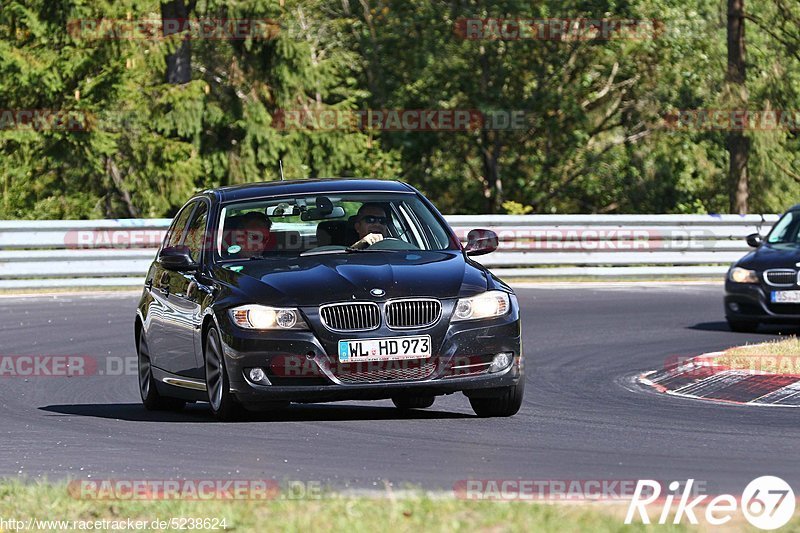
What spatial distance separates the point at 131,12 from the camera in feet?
107

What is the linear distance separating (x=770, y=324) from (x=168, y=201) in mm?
16589

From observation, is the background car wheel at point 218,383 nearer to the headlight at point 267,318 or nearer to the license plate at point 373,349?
the headlight at point 267,318

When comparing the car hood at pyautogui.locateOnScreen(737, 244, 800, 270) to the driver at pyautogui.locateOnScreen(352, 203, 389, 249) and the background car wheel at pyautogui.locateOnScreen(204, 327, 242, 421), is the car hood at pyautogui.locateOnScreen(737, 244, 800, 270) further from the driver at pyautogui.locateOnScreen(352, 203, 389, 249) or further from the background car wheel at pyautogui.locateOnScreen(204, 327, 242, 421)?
the background car wheel at pyautogui.locateOnScreen(204, 327, 242, 421)

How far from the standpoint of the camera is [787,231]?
19.6 metres

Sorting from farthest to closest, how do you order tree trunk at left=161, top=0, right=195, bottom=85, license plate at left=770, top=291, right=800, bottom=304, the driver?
tree trunk at left=161, top=0, right=195, bottom=85, license plate at left=770, top=291, right=800, bottom=304, the driver

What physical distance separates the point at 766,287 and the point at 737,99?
57.6ft

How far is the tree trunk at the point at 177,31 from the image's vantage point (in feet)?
111

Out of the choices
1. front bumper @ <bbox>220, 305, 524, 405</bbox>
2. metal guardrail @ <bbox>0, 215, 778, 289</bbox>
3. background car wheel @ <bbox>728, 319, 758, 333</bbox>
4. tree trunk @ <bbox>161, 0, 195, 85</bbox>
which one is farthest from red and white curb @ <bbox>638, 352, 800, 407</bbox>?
tree trunk @ <bbox>161, 0, 195, 85</bbox>

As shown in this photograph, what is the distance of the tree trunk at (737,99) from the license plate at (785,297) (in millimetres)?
17408

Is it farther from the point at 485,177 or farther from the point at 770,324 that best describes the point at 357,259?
the point at 485,177

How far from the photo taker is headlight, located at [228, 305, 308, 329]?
33.1 feet

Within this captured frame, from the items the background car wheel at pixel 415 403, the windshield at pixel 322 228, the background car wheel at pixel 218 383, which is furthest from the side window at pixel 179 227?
the background car wheel at pixel 415 403

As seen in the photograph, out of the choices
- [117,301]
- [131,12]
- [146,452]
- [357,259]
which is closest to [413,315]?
[357,259]

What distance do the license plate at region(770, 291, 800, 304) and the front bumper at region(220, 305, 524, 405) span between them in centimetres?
861
